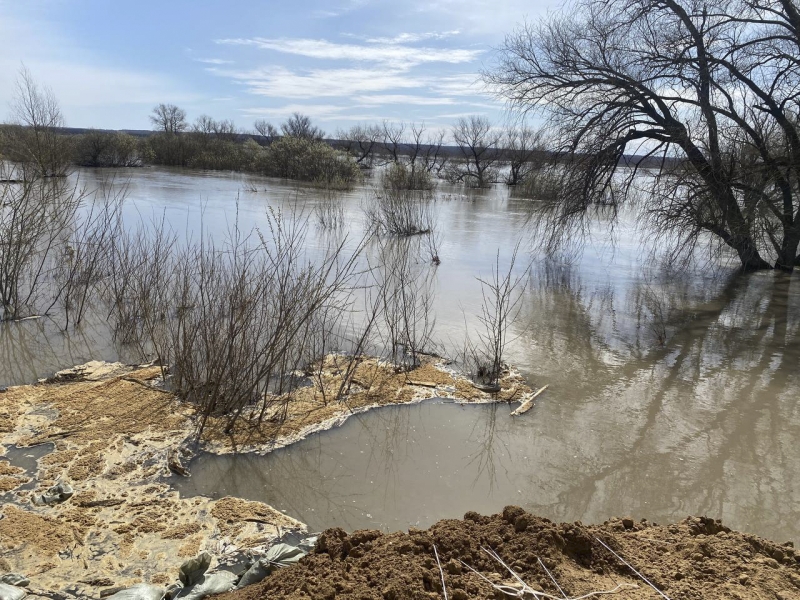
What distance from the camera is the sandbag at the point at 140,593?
278 cm

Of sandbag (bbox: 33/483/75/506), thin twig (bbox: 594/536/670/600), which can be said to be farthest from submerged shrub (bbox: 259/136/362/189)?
thin twig (bbox: 594/536/670/600)

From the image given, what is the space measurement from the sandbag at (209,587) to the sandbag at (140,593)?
0.12 meters

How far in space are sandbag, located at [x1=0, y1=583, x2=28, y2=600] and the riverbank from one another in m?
0.15

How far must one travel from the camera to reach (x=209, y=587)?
2.87 metres

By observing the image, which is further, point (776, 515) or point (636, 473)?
point (636, 473)

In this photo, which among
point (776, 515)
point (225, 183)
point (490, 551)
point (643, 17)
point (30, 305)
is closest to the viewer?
point (490, 551)

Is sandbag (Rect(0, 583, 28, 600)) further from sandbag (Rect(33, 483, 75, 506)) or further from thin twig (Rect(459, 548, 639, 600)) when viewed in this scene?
thin twig (Rect(459, 548, 639, 600))

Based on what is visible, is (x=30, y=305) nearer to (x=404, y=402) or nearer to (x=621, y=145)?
(x=404, y=402)

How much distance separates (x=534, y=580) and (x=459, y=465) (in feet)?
6.42

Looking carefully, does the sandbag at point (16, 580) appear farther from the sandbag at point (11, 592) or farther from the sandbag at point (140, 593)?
the sandbag at point (140, 593)

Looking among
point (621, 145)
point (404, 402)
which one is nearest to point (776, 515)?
point (404, 402)

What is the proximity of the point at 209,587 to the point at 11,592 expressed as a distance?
0.95 meters

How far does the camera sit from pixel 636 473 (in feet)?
15.4

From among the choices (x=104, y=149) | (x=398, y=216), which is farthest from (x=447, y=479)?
(x=104, y=149)
